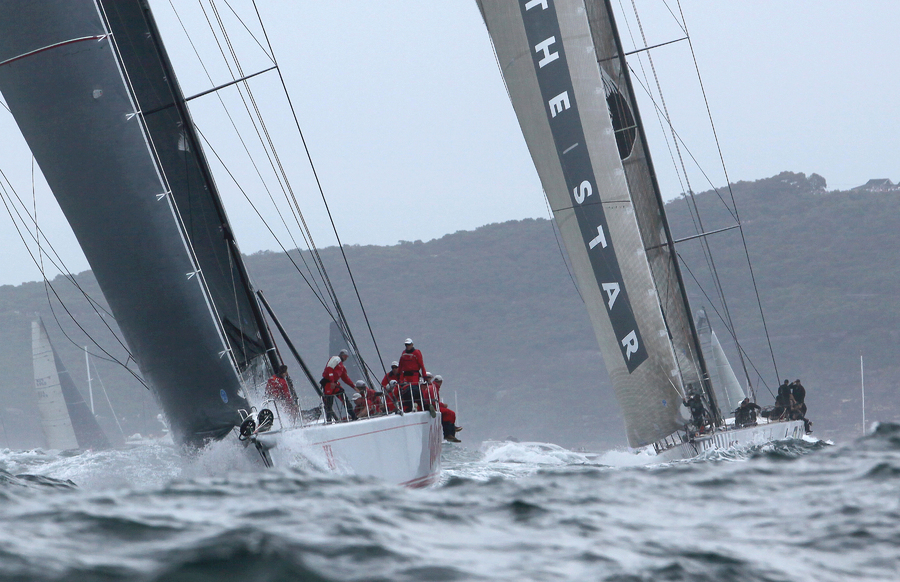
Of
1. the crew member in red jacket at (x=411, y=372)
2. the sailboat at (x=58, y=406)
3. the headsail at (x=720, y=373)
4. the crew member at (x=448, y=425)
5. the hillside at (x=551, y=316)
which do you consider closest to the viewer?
the crew member in red jacket at (x=411, y=372)

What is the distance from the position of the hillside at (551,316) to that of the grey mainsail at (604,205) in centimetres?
3833

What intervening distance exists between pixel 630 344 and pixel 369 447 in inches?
251

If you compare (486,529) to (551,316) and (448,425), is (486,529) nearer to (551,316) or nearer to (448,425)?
(448,425)

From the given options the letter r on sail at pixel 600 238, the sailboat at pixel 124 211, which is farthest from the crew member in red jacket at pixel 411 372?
the letter r on sail at pixel 600 238

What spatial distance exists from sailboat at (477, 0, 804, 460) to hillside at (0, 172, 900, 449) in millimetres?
38206

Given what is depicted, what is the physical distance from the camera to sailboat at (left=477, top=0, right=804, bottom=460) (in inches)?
512

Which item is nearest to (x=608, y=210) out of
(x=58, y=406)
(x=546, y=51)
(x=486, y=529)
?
(x=546, y=51)

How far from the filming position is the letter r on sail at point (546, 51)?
43.1ft

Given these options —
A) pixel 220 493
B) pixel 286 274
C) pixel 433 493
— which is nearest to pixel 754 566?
pixel 433 493

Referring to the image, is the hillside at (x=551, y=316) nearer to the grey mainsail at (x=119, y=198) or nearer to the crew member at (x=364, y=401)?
the crew member at (x=364, y=401)

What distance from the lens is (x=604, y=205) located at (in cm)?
1307

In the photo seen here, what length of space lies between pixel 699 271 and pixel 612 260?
2555 inches

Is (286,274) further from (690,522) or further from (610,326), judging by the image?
(690,522)

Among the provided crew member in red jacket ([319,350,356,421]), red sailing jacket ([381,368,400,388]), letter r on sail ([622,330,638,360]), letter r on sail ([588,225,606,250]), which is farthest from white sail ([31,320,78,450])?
crew member in red jacket ([319,350,356,421])
